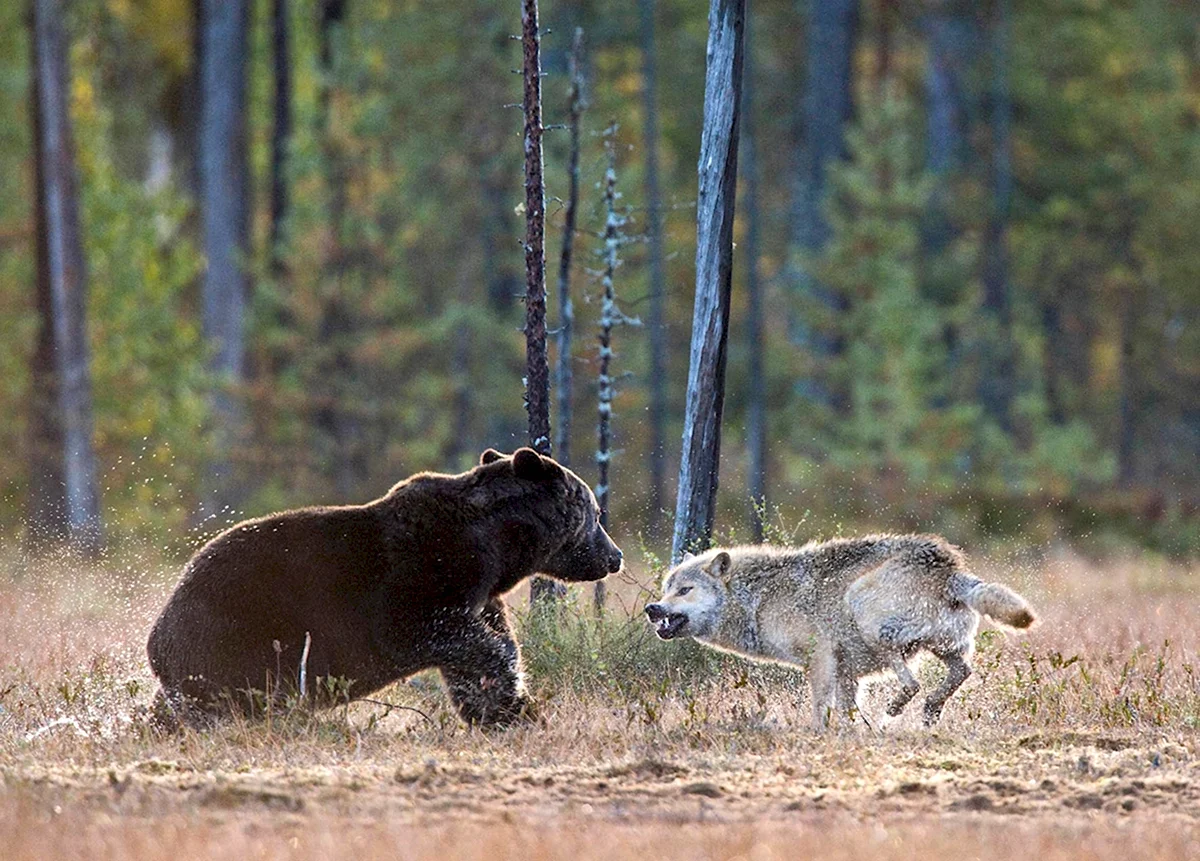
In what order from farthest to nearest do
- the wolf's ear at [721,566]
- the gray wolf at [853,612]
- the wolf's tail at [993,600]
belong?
the wolf's ear at [721,566], the gray wolf at [853,612], the wolf's tail at [993,600]

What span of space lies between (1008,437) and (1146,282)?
6943 mm

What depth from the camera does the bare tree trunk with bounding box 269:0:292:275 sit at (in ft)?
120

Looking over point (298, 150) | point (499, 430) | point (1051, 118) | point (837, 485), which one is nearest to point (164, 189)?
point (298, 150)

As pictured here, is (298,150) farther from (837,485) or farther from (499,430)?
(837,485)

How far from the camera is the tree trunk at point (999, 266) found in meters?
39.2

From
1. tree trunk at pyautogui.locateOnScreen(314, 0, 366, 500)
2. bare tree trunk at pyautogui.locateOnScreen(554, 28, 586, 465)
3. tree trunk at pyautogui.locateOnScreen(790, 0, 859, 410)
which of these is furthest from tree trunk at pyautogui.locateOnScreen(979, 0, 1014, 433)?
bare tree trunk at pyautogui.locateOnScreen(554, 28, 586, 465)

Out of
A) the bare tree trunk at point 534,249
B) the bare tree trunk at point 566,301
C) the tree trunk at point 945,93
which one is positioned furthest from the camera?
the tree trunk at point 945,93

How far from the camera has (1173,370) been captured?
140ft

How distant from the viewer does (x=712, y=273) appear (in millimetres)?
13453

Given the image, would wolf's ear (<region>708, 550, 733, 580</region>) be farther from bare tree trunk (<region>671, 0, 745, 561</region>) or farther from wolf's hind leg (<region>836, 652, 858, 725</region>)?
bare tree trunk (<region>671, 0, 745, 561</region>)

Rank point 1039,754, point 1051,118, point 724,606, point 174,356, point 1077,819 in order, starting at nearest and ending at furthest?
1. point 1077,819
2. point 1039,754
3. point 724,606
4. point 174,356
5. point 1051,118

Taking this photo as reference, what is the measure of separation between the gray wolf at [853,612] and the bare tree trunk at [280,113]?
2585cm

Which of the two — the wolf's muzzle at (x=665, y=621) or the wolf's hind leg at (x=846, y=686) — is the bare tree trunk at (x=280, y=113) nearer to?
the wolf's muzzle at (x=665, y=621)

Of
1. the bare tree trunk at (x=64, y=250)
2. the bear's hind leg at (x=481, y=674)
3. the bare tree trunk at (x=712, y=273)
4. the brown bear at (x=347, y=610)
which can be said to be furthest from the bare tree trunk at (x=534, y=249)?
the bare tree trunk at (x=64, y=250)
